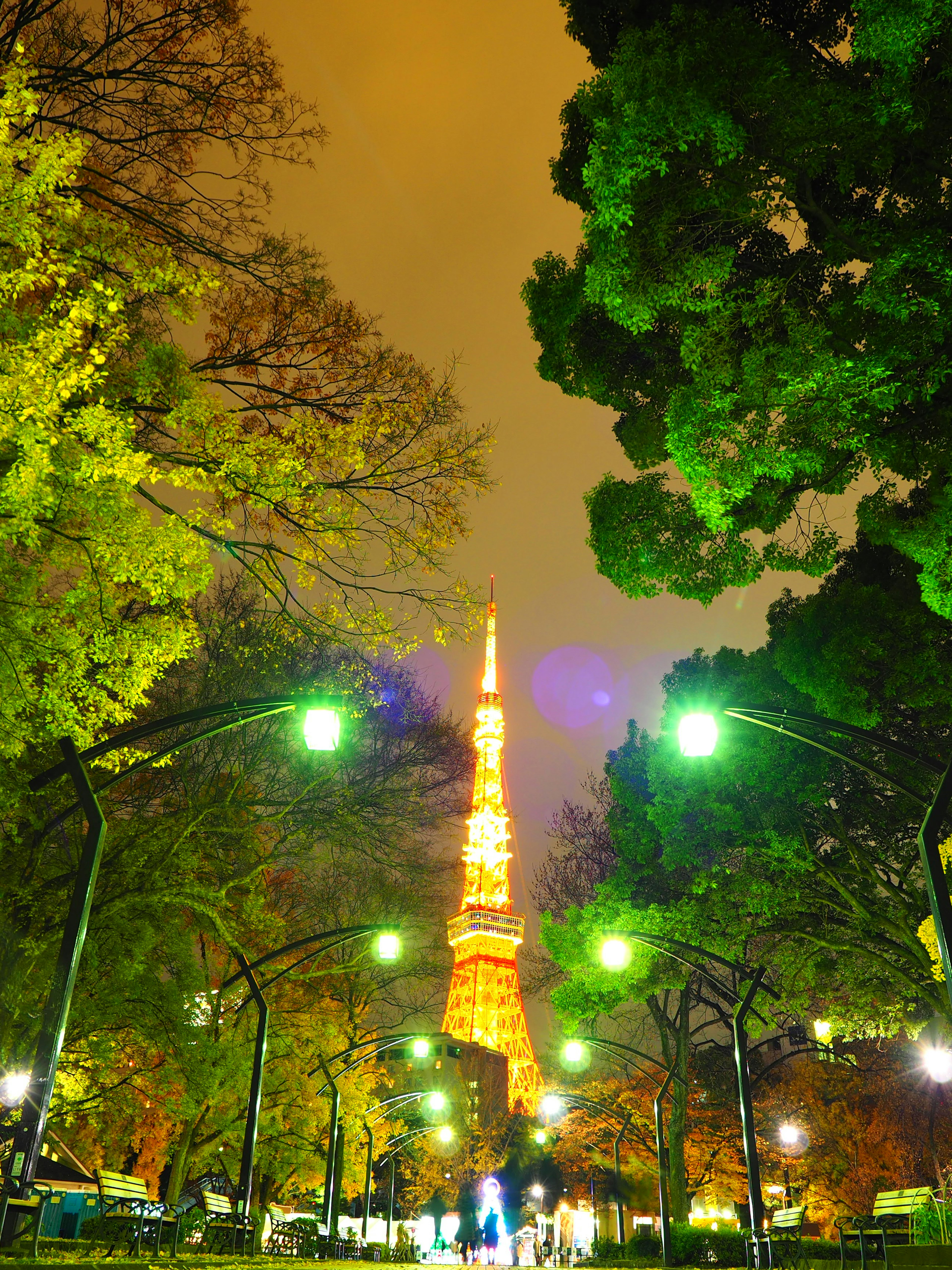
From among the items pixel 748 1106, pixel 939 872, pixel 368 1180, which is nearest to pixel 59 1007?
pixel 939 872

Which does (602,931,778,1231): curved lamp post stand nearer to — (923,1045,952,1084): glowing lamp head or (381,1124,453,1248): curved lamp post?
(923,1045,952,1084): glowing lamp head

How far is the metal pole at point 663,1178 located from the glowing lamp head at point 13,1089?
462 inches

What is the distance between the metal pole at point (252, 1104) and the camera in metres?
13.0

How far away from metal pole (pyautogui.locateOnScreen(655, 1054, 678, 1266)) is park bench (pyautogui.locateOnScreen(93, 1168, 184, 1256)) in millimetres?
10865

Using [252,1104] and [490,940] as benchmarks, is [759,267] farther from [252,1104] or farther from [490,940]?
[490,940]

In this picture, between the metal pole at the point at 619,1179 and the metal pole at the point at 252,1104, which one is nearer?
the metal pole at the point at 252,1104

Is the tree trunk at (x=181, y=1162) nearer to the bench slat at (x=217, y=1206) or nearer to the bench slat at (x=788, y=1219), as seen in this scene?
the bench slat at (x=217, y=1206)

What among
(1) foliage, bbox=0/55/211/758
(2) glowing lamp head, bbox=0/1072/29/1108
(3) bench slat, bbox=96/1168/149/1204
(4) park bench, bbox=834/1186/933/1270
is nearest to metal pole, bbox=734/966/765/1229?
(4) park bench, bbox=834/1186/933/1270

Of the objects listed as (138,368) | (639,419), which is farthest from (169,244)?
(639,419)

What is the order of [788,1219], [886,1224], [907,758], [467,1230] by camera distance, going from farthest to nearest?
[467,1230], [788,1219], [886,1224], [907,758]

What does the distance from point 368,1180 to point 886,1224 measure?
60.5ft

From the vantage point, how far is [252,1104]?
525 inches

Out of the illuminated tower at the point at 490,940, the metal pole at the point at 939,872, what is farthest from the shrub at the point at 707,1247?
the illuminated tower at the point at 490,940

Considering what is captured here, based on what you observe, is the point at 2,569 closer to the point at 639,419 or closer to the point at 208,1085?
the point at 639,419
